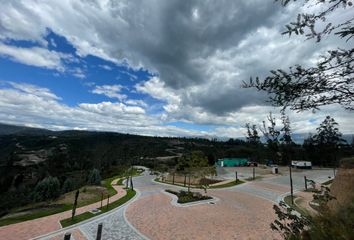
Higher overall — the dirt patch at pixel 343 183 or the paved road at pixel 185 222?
the dirt patch at pixel 343 183

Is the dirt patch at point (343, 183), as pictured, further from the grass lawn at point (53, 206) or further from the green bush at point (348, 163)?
the grass lawn at point (53, 206)

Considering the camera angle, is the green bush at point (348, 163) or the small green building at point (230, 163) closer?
the green bush at point (348, 163)

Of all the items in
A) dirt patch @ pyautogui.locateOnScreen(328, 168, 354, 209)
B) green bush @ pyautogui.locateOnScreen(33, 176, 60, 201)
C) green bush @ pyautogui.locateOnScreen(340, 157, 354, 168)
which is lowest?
green bush @ pyautogui.locateOnScreen(33, 176, 60, 201)

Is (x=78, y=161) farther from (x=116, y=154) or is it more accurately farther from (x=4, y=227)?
(x=4, y=227)

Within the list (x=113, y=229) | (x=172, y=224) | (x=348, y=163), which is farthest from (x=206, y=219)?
(x=348, y=163)

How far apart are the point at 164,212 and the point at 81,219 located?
6079mm

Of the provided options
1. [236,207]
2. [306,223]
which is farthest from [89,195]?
[306,223]

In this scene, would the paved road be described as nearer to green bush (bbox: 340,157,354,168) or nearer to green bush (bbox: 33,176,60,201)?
green bush (bbox: 340,157,354,168)

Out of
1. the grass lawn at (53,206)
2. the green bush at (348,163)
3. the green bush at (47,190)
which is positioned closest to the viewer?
the grass lawn at (53,206)

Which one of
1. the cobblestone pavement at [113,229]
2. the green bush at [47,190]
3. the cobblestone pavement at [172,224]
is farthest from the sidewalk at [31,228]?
the green bush at [47,190]

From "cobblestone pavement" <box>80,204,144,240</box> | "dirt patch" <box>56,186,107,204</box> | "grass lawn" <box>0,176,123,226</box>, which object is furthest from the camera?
"dirt patch" <box>56,186,107,204</box>

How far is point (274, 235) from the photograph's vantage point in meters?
13.8

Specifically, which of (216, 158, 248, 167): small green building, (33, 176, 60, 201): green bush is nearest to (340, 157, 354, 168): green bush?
(33, 176, 60, 201): green bush

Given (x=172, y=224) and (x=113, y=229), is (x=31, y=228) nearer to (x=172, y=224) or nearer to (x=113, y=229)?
(x=113, y=229)
